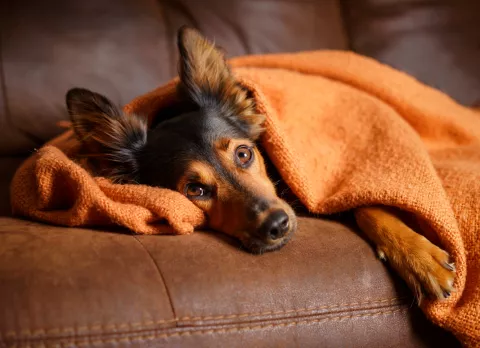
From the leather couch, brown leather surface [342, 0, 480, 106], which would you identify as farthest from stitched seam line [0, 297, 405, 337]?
brown leather surface [342, 0, 480, 106]

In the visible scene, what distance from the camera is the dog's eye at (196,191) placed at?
1.41 meters

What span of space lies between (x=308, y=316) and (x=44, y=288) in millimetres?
554

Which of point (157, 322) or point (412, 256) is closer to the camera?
point (157, 322)

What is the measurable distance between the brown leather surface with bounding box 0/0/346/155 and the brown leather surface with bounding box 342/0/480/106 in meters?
0.52

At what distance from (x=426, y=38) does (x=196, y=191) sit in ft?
5.43

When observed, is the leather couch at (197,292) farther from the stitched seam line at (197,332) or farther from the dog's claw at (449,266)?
the dog's claw at (449,266)

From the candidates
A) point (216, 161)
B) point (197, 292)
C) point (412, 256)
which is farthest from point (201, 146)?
point (412, 256)

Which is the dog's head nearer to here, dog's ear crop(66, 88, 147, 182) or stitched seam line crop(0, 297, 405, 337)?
dog's ear crop(66, 88, 147, 182)

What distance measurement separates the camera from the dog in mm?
1190

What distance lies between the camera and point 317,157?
60.5 inches

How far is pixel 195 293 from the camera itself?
1021 millimetres

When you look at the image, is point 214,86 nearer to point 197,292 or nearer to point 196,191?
point 196,191

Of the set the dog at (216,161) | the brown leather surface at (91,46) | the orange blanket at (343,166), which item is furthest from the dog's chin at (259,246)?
the brown leather surface at (91,46)

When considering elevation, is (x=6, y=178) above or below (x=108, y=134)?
below
